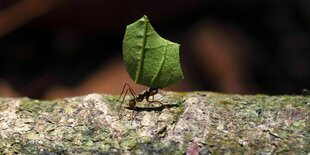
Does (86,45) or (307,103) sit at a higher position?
(86,45)

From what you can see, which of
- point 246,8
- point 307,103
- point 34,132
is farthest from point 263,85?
point 34,132

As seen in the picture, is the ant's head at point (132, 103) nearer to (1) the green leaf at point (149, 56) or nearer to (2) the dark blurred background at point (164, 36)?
(1) the green leaf at point (149, 56)

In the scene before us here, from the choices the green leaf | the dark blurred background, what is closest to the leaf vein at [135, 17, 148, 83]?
the green leaf

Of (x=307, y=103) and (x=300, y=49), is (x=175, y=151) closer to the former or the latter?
(x=307, y=103)

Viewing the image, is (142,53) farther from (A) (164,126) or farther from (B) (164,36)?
(B) (164,36)

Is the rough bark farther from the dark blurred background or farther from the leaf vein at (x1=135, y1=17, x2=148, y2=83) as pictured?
the dark blurred background
